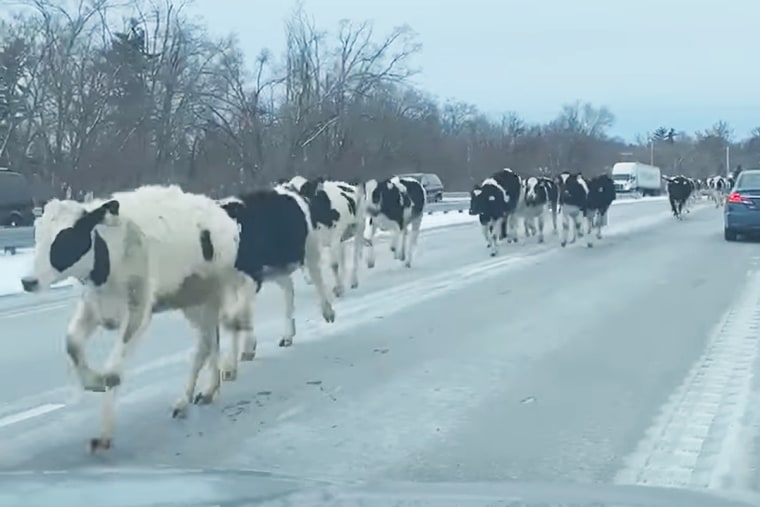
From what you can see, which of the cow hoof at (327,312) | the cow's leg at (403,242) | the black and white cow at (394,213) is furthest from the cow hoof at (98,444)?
the cow's leg at (403,242)

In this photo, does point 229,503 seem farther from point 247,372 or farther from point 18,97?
point 18,97

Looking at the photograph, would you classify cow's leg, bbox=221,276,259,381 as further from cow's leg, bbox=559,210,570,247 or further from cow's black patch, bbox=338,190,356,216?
cow's leg, bbox=559,210,570,247

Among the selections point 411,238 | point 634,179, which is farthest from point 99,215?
point 634,179

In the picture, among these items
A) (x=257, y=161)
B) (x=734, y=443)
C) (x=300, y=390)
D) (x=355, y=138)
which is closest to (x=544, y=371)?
(x=300, y=390)

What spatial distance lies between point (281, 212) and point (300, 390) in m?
2.13

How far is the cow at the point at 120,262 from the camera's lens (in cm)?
796

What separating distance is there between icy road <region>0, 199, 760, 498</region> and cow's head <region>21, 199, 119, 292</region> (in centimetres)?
106

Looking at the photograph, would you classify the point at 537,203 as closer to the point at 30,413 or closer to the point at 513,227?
the point at 513,227

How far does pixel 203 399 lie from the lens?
30.3ft

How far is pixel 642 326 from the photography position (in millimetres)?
14023

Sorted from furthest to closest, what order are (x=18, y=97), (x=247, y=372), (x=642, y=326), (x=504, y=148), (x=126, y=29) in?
(x=504, y=148) → (x=126, y=29) → (x=18, y=97) → (x=642, y=326) → (x=247, y=372)

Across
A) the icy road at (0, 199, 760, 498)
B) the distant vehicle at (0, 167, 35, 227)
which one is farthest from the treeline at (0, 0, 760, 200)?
the icy road at (0, 199, 760, 498)

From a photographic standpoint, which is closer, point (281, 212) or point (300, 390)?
point (300, 390)

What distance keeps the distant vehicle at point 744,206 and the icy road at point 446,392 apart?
36.0 feet
